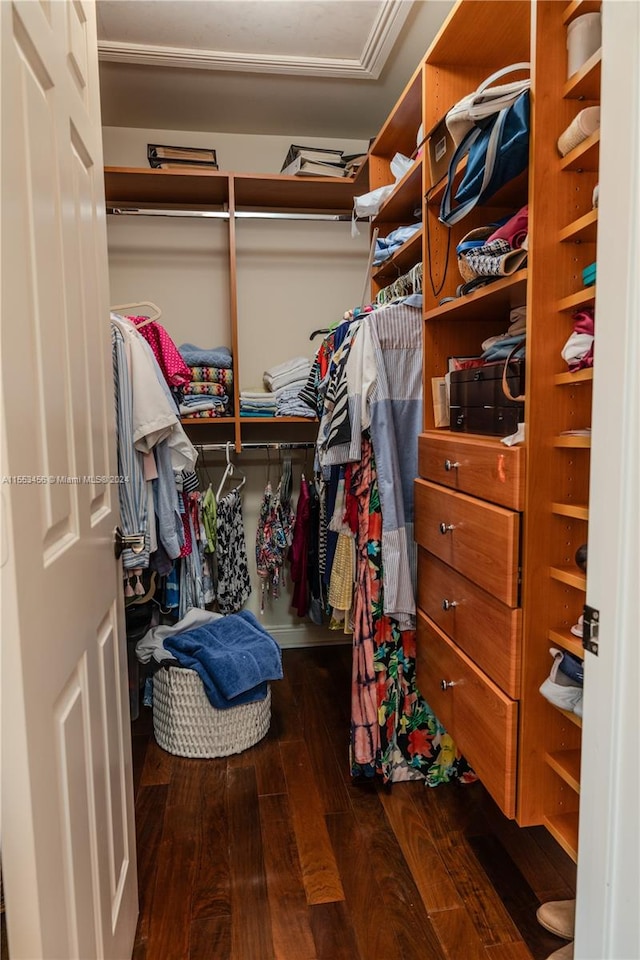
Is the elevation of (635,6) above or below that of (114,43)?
below

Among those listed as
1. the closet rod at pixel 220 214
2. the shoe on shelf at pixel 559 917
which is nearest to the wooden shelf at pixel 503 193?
the closet rod at pixel 220 214

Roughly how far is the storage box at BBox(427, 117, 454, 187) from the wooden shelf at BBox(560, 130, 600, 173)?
0.48 metres

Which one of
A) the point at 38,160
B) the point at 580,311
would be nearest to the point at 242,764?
the point at 580,311

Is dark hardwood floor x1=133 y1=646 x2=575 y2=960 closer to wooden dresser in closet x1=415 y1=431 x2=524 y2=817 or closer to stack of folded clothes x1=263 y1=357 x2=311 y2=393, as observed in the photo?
wooden dresser in closet x1=415 y1=431 x2=524 y2=817

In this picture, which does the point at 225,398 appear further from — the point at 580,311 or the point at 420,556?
the point at 580,311

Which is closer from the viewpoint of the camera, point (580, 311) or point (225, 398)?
point (580, 311)

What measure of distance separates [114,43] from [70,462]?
1.99 meters

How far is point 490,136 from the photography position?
1.26m

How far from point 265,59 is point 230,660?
226cm

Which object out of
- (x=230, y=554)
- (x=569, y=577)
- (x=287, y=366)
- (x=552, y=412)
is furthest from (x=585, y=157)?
(x=230, y=554)

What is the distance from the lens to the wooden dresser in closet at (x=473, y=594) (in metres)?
1.29

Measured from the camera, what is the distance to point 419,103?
1914 mm

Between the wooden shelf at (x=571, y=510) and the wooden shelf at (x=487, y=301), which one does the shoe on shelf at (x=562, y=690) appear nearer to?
the wooden shelf at (x=571, y=510)

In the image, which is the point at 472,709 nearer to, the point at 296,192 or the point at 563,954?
the point at 563,954
